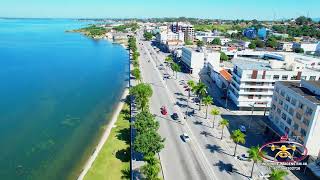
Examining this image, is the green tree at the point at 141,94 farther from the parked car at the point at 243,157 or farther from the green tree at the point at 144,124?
the parked car at the point at 243,157

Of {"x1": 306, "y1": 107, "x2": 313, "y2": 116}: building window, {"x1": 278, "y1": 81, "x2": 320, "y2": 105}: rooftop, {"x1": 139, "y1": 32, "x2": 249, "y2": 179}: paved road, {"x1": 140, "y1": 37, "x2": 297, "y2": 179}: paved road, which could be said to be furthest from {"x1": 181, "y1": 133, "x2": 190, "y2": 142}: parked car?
{"x1": 278, "y1": 81, "x2": 320, "y2": 105}: rooftop

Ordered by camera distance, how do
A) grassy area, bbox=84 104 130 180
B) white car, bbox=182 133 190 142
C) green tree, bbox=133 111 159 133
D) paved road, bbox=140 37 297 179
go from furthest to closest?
1. white car, bbox=182 133 190 142
2. green tree, bbox=133 111 159 133
3. grassy area, bbox=84 104 130 180
4. paved road, bbox=140 37 297 179

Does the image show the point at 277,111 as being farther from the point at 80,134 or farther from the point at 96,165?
the point at 80,134

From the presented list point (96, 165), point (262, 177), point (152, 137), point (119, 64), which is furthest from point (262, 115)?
point (119, 64)

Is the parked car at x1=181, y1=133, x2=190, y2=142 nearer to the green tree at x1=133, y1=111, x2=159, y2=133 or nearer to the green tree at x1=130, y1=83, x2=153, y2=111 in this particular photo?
the green tree at x1=133, y1=111, x2=159, y2=133

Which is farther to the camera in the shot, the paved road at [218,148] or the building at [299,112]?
the building at [299,112]

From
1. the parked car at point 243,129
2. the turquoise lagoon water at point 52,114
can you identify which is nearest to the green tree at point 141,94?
the turquoise lagoon water at point 52,114

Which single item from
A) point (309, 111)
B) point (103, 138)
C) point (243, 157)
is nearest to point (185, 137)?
point (243, 157)
